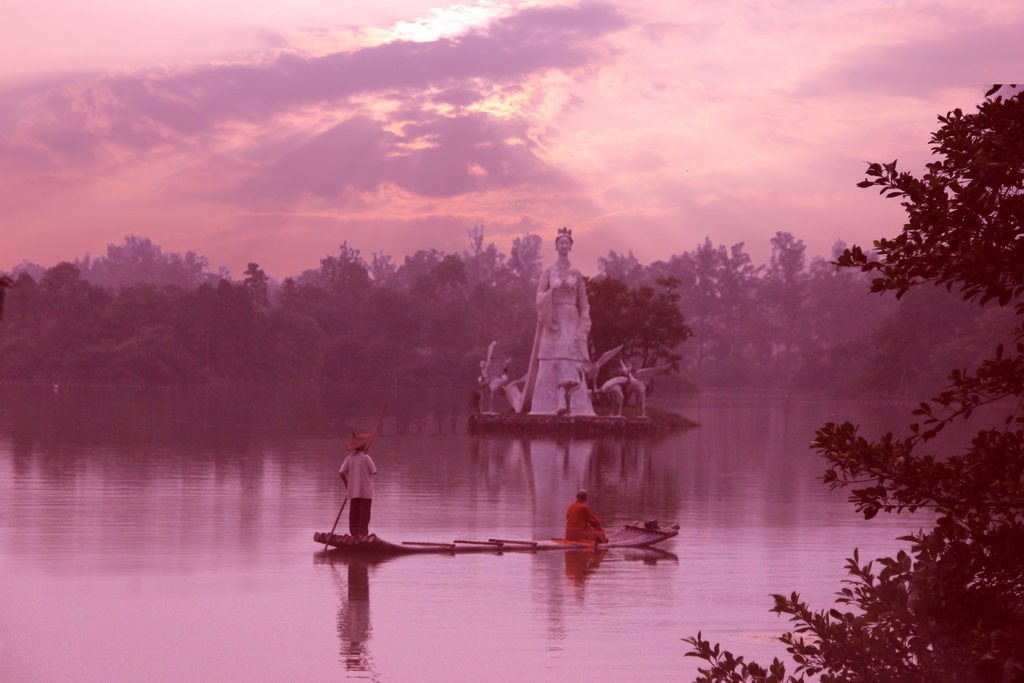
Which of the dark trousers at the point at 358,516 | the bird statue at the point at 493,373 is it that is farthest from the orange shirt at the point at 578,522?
the bird statue at the point at 493,373

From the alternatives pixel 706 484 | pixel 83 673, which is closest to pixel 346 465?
pixel 83 673

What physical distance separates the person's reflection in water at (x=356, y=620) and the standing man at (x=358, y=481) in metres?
1.37

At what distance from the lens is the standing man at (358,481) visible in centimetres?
2100

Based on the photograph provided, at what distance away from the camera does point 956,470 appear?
305 inches

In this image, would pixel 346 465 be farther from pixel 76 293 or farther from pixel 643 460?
pixel 76 293

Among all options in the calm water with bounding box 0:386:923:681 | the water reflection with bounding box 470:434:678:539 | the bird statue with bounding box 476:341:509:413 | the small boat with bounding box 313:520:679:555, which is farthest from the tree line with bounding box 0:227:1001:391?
the small boat with bounding box 313:520:679:555

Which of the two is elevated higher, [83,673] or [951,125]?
[951,125]

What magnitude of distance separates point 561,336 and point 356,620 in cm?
4489

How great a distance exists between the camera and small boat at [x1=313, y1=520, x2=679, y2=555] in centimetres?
2050

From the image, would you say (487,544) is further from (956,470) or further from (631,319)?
(631,319)

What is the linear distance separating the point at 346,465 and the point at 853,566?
44.7 ft

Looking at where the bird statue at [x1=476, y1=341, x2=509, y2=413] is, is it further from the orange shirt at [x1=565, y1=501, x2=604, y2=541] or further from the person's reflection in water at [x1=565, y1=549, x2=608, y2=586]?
the person's reflection in water at [x1=565, y1=549, x2=608, y2=586]

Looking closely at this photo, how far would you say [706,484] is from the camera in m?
36.6

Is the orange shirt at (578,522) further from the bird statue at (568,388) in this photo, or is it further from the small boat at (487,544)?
the bird statue at (568,388)
